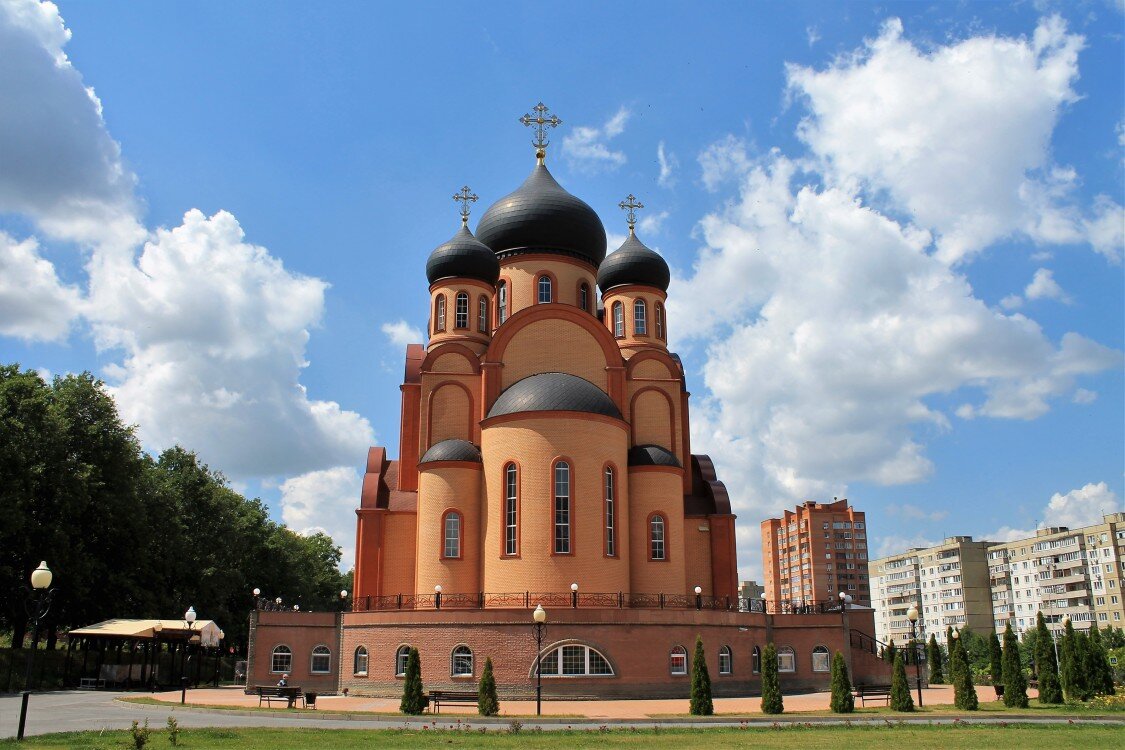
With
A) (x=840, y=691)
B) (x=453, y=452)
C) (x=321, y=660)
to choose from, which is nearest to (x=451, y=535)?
(x=453, y=452)

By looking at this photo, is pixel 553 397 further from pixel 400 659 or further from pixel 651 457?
pixel 400 659

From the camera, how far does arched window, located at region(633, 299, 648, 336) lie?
3578cm

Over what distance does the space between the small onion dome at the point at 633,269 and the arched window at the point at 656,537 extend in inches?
400

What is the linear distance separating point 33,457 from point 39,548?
2.98 meters

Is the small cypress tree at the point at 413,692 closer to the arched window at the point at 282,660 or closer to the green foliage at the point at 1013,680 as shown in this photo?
the arched window at the point at 282,660

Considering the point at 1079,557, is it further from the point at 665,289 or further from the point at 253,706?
the point at 253,706

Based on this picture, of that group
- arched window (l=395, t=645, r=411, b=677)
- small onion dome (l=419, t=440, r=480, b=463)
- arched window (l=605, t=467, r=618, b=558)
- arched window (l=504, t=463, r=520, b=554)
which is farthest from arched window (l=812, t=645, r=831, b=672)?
arched window (l=395, t=645, r=411, b=677)

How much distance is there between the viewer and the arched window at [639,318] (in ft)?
117

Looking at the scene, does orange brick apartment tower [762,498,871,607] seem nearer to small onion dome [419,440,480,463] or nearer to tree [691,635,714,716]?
small onion dome [419,440,480,463]

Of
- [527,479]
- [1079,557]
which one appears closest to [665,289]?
[527,479]

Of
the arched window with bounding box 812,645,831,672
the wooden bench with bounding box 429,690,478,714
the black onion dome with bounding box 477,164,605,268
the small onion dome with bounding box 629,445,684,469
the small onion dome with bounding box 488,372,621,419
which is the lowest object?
the wooden bench with bounding box 429,690,478,714

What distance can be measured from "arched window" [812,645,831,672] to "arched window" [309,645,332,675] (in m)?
15.1

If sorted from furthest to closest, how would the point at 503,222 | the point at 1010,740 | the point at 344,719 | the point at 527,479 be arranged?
the point at 503,222 → the point at 527,479 → the point at 344,719 → the point at 1010,740

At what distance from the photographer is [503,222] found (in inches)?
1411
